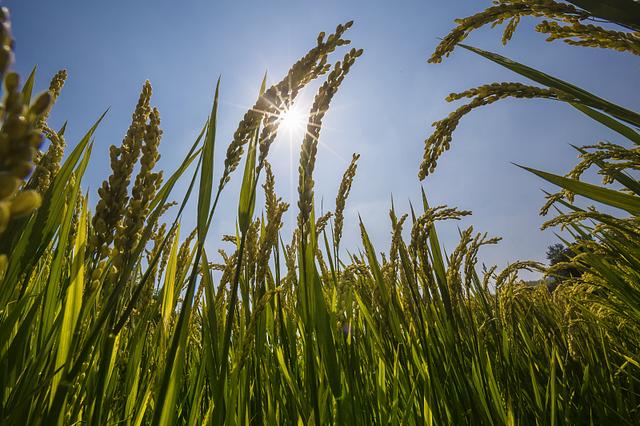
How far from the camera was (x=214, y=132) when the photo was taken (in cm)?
113

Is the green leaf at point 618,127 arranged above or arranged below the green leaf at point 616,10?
above

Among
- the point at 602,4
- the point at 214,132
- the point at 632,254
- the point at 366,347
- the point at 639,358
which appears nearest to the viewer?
the point at 602,4

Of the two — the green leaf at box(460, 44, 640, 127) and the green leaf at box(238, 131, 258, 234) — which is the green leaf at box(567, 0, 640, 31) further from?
the green leaf at box(238, 131, 258, 234)

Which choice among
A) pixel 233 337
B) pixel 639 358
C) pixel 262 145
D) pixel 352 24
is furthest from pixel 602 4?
pixel 639 358

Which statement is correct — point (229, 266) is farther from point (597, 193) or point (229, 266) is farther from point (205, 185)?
point (597, 193)

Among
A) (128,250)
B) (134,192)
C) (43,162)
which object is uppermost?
(43,162)

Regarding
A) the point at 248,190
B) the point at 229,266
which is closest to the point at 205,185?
the point at 248,190

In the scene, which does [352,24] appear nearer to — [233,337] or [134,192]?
[134,192]

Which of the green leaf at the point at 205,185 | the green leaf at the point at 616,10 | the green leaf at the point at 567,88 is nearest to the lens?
the green leaf at the point at 616,10

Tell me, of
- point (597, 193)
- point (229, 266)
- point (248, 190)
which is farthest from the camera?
point (229, 266)

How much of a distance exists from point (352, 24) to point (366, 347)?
1.88 meters

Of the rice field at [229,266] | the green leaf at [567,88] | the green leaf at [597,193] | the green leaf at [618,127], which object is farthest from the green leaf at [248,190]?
the green leaf at [618,127]

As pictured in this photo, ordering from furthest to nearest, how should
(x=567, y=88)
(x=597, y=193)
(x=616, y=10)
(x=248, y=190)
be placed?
(x=248, y=190) < (x=597, y=193) < (x=567, y=88) < (x=616, y=10)

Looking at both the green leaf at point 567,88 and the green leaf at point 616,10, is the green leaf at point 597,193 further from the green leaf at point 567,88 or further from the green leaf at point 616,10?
the green leaf at point 616,10
